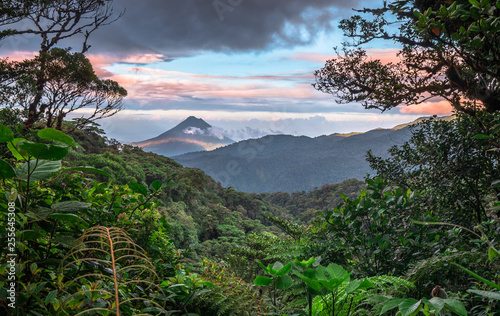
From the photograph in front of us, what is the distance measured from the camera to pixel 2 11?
8578 millimetres

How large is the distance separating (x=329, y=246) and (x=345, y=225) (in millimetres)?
225

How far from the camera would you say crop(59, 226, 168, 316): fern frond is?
21.1 inches

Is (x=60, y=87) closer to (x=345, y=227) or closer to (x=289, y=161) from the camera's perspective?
(x=345, y=227)

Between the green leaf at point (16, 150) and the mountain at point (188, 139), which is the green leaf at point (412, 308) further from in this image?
the mountain at point (188, 139)

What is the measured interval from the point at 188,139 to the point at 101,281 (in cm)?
8056

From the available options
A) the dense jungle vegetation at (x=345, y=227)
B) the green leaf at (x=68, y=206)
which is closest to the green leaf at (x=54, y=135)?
the dense jungle vegetation at (x=345, y=227)

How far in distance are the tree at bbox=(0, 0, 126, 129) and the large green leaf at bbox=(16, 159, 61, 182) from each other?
980cm

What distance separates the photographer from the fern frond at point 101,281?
21.1 inches

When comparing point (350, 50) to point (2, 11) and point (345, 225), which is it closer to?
point (345, 225)

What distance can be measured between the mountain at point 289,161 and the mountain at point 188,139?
3.18 metres

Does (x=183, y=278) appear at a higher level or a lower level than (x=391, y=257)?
higher

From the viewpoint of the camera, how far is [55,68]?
10703 millimetres

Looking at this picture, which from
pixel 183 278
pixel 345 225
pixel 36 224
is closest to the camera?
pixel 36 224

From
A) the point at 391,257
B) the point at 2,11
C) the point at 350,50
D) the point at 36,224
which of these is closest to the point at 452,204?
the point at 391,257
